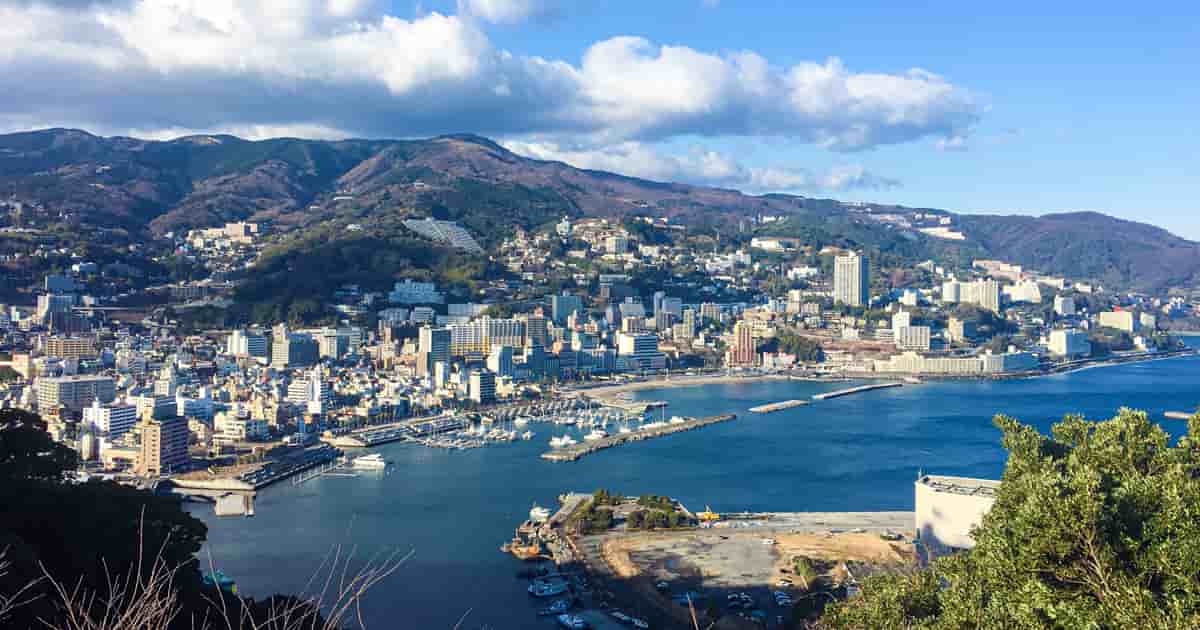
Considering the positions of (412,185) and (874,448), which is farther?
(412,185)

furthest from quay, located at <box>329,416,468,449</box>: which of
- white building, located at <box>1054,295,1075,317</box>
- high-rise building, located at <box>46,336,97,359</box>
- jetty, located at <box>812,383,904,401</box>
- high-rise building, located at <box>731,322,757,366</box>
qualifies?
white building, located at <box>1054,295,1075,317</box>

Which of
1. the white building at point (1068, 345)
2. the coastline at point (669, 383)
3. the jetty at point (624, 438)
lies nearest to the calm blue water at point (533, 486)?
the jetty at point (624, 438)

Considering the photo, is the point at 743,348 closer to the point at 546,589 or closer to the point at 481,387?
the point at 481,387

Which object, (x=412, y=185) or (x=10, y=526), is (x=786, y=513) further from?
(x=412, y=185)

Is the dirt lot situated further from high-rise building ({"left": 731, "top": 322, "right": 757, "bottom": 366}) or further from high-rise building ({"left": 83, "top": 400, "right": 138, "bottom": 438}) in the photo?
high-rise building ({"left": 731, "top": 322, "right": 757, "bottom": 366})

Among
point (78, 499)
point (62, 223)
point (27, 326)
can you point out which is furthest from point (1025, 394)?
point (62, 223)

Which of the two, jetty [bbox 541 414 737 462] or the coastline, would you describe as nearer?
jetty [bbox 541 414 737 462]
